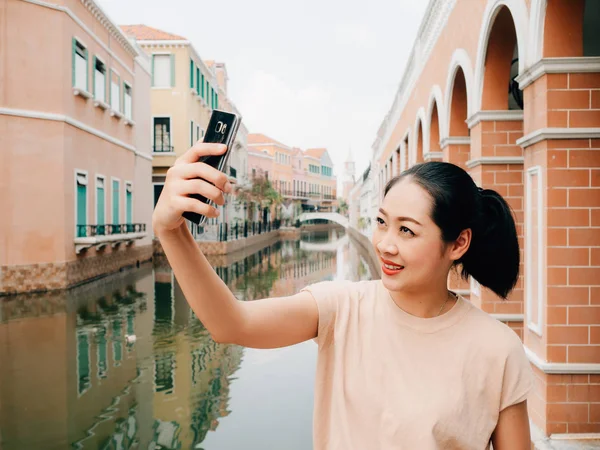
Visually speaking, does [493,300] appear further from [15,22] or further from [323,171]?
[323,171]

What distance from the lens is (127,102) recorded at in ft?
53.5

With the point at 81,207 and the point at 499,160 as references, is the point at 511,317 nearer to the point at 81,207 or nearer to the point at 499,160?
the point at 499,160

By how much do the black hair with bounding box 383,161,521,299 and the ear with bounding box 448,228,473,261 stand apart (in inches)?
0.7

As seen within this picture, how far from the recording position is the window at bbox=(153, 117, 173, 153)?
21.8 meters

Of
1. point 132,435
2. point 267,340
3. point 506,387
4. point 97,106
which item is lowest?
point 132,435

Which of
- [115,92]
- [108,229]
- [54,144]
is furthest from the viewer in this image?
[115,92]

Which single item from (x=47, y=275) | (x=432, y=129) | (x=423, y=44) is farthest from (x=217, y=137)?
(x=47, y=275)

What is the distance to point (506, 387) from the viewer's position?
1.25 meters

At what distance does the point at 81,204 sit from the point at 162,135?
9.75 m

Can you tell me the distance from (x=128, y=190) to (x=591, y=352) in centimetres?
1533

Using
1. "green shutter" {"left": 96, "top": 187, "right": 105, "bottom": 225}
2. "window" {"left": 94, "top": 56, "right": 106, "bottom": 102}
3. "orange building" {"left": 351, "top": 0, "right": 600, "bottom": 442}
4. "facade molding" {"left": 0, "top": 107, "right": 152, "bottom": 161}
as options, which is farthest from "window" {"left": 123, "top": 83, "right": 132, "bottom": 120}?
"orange building" {"left": 351, "top": 0, "right": 600, "bottom": 442}

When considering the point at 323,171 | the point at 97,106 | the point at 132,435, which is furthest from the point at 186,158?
the point at 323,171

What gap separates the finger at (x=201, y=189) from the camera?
96 centimetres

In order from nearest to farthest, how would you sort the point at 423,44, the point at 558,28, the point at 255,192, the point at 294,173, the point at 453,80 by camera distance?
the point at 558,28 → the point at 453,80 → the point at 423,44 → the point at 255,192 → the point at 294,173
